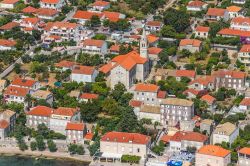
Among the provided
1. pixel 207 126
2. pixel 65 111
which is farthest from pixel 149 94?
pixel 65 111

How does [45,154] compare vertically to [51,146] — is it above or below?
below

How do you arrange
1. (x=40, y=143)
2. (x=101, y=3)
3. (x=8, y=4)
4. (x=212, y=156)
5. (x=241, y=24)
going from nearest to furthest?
(x=212, y=156)
(x=40, y=143)
(x=241, y=24)
(x=101, y=3)
(x=8, y=4)

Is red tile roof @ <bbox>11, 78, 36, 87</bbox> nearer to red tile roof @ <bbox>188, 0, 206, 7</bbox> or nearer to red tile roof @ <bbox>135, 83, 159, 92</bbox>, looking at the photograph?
red tile roof @ <bbox>135, 83, 159, 92</bbox>

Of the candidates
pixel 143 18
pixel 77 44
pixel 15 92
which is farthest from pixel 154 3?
pixel 15 92

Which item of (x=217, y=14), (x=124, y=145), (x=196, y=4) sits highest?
(x=196, y=4)

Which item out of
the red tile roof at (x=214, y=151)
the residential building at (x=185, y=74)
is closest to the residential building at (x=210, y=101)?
the residential building at (x=185, y=74)

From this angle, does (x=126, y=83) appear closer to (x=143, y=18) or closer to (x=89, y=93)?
(x=89, y=93)

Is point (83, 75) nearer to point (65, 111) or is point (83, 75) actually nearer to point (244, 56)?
point (65, 111)
